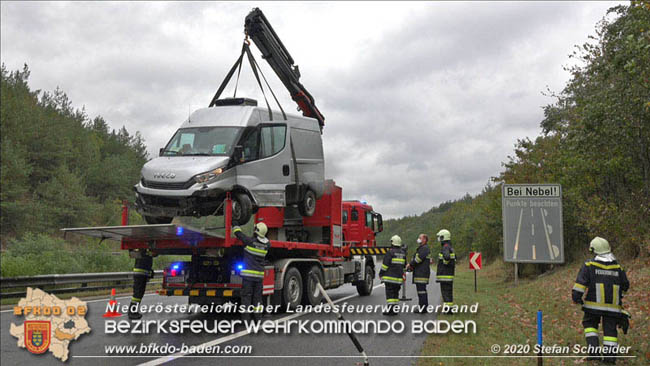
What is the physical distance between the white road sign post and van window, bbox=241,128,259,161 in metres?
4.93

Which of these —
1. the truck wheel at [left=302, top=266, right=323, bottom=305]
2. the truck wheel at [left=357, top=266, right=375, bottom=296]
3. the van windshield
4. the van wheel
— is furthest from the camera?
the truck wheel at [left=357, top=266, right=375, bottom=296]

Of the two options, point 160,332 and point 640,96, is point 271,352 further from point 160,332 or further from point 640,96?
point 640,96

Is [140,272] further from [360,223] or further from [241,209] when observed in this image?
[360,223]

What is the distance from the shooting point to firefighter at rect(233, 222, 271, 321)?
30.0 ft

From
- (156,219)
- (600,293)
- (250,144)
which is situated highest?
(250,144)

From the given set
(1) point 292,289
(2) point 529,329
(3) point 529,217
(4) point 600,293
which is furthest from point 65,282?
(4) point 600,293

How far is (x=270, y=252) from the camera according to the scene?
10.6 meters

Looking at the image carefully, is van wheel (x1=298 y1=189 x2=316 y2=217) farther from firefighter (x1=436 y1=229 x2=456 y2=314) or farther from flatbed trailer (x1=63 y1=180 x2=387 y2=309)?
firefighter (x1=436 y1=229 x2=456 y2=314)

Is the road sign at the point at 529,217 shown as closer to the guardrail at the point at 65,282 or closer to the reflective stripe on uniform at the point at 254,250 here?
the reflective stripe on uniform at the point at 254,250

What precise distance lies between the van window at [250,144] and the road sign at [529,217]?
4.90m

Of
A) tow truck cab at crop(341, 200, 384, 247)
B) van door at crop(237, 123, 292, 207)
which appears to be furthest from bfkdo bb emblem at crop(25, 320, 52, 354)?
tow truck cab at crop(341, 200, 384, 247)

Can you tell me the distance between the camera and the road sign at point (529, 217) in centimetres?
916

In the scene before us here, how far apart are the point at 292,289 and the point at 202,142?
143 inches

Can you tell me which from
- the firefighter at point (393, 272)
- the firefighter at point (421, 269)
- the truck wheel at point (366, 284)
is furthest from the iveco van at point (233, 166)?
the truck wheel at point (366, 284)
